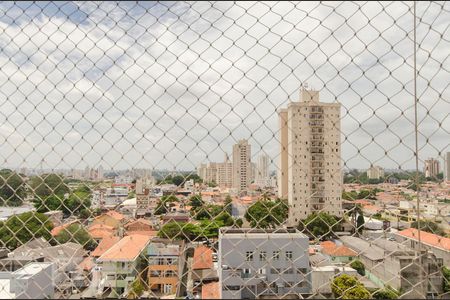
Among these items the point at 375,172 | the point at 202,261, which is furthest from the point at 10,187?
the point at 375,172

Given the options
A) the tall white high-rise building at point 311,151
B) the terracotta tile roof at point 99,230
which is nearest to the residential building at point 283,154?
the tall white high-rise building at point 311,151

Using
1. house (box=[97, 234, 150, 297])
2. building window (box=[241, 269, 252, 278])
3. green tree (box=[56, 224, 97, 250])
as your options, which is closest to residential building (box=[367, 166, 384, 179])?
building window (box=[241, 269, 252, 278])

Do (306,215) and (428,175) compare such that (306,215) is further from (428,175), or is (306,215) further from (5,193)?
(5,193)

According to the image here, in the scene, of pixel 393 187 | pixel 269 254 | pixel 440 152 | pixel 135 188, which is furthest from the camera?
pixel 135 188

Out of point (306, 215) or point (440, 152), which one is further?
point (306, 215)

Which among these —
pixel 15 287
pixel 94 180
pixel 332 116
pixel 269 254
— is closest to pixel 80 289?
pixel 15 287

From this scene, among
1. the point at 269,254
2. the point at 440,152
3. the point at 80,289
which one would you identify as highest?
the point at 440,152

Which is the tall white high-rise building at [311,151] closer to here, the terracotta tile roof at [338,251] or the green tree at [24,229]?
the terracotta tile roof at [338,251]

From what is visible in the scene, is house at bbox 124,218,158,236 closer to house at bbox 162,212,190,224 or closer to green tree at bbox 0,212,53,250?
house at bbox 162,212,190,224
